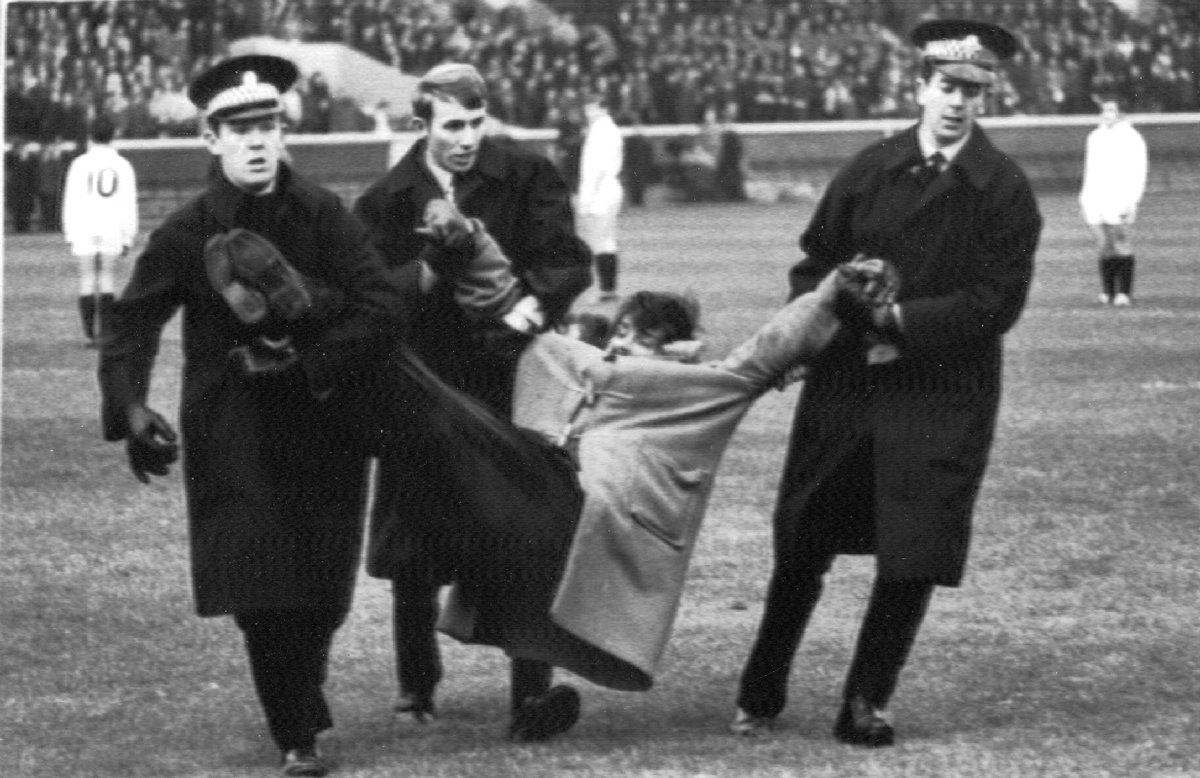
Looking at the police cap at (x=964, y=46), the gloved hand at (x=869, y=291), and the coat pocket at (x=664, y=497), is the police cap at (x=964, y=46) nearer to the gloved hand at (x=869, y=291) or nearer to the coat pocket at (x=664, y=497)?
the gloved hand at (x=869, y=291)

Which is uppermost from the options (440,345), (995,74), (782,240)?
(995,74)

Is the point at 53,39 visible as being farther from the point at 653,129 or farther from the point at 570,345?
the point at 570,345

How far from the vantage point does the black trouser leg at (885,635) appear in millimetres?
7078

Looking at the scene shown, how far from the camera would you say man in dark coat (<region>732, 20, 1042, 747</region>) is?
696 centimetres

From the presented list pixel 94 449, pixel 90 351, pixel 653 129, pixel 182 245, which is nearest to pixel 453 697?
pixel 182 245

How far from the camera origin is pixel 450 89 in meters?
7.31

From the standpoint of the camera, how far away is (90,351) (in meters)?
21.0

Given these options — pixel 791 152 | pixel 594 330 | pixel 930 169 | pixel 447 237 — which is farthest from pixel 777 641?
pixel 791 152

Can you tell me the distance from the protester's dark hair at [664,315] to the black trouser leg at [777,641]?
28.3 inches

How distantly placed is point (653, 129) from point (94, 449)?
2858 cm

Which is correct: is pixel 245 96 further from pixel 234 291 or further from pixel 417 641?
pixel 417 641

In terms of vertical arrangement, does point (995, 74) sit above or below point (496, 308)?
above

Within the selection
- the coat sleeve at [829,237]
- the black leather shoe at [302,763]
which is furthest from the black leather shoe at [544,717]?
the coat sleeve at [829,237]

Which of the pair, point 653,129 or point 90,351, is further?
point 653,129
